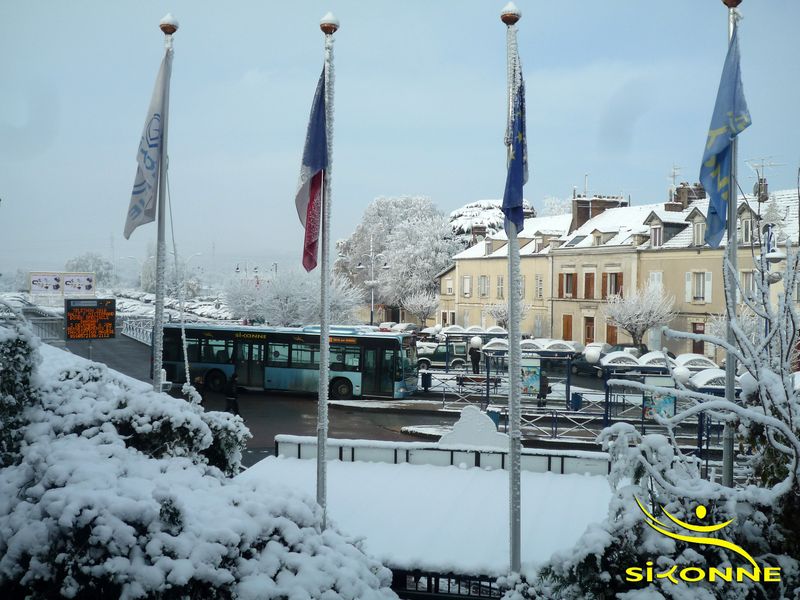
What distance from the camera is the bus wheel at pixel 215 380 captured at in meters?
27.3

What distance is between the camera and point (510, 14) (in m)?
7.55

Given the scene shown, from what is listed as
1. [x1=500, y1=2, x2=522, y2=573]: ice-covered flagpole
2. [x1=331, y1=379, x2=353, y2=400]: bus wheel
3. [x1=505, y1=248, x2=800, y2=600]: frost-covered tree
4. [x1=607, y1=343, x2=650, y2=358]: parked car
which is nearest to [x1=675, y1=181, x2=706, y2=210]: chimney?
[x1=607, y1=343, x2=650, y2=358]: parked car

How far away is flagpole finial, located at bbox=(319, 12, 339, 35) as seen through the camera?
8.16m

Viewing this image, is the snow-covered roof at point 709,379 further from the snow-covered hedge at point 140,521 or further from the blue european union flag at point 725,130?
the snow-covered hedge at point 140,521

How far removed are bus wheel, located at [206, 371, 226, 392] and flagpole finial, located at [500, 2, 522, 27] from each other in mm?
21838

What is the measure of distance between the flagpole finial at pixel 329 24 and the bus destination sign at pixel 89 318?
2119cm

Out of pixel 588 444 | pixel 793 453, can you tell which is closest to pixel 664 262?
pixel 588 444

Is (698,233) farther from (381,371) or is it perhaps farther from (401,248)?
(401,248)

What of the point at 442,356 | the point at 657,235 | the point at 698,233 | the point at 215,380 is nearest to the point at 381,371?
the point at 215,380

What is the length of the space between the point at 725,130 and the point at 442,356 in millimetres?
29942

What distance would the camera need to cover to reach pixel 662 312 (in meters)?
36.2

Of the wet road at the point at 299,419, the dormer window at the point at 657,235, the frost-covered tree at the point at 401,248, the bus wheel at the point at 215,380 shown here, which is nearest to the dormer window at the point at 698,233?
the dormer window at the point at 657,235

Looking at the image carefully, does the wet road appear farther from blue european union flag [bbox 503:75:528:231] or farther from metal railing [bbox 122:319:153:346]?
metal railing [bbox 122:319:153:346]

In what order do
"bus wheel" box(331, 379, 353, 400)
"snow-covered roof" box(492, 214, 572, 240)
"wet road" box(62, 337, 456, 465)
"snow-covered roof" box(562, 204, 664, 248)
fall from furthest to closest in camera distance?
1. "snow-covered roof" box(492, 214, 572, 240)
2. "snow-covered roof" box(562, 204, 664, 248)
3. "bus wheel" box(331, 379, 353, 400)
4. "wet road" box(62, 337, 456, 465)
